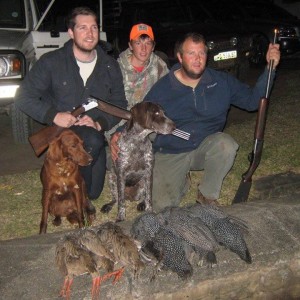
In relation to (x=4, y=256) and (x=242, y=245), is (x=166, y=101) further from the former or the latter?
(x=4, y=256)

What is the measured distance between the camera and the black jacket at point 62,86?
4.46 m

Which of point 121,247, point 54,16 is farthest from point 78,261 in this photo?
point 54,16

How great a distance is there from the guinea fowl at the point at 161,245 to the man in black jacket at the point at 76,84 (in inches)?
52.2

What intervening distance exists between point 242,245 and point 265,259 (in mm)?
233

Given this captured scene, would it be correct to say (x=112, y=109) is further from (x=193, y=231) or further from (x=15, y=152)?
(x=15, y=152)

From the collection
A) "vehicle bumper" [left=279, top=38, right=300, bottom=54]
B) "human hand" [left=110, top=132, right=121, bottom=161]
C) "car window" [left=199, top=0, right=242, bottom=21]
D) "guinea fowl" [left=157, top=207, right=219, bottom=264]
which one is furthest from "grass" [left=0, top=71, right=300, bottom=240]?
"vehicle bumper" [left=279, top=38, right=300, bottom=54]

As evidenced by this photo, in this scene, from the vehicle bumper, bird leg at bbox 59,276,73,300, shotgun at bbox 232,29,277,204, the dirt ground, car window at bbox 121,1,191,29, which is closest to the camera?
bird leg at bbox 59,276,73,300

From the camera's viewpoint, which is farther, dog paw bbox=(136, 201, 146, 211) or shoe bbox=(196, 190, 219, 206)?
dog paw bbox=(136, 201, 146, 211)

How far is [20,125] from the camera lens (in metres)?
6.88

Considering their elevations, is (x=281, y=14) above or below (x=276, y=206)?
above

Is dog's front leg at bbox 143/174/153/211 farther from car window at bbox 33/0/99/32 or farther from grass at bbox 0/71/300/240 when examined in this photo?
car window at bbox 33/0/99/32

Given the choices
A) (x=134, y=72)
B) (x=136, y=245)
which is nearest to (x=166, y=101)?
(x=134, y=72)

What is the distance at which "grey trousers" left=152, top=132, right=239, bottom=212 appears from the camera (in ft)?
15.0

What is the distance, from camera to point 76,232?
3.51 m
